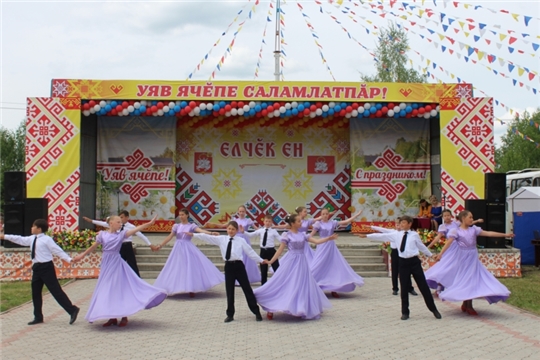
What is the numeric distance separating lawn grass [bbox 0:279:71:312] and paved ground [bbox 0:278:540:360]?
37 cm

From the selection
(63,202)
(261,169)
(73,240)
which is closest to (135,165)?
(63,202)

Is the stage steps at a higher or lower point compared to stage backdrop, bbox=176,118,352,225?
lower

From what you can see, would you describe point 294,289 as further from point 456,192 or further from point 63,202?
point 63,202

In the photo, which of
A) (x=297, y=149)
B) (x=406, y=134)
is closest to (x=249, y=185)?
(x=297, y=149)

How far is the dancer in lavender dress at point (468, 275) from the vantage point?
8.65 metres

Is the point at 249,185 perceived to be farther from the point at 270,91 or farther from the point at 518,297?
the point at 518,297

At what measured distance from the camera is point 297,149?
62.2 feet

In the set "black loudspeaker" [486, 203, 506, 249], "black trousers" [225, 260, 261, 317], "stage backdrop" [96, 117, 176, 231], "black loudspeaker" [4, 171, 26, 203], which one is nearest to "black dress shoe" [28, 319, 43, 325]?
"black trousers" [225, 260, 261, 317]

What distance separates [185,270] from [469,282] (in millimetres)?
4778

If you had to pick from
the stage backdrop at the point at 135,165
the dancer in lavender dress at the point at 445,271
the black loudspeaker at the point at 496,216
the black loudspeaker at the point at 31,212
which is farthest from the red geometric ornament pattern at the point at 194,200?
the dancer in lavender dress at the point at 445,271

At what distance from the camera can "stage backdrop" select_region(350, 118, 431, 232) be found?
18.4 meters

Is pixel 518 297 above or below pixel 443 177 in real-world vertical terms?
below

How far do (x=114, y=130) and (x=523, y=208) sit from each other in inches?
471

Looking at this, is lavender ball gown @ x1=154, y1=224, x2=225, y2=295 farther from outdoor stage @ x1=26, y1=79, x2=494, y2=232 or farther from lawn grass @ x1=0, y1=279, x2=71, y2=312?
outdoor stage @ x1=26, y1=79, x2=494, y2=232
